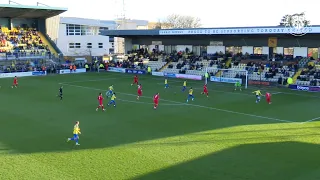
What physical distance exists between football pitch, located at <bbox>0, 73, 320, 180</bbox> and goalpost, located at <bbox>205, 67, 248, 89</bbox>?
39.4 ft

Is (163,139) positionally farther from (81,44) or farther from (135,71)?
(81,44)

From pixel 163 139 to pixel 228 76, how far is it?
3084 centimetres

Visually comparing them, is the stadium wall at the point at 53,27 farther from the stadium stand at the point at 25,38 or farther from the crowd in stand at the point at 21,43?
the crowd in stand at the point at 21,43

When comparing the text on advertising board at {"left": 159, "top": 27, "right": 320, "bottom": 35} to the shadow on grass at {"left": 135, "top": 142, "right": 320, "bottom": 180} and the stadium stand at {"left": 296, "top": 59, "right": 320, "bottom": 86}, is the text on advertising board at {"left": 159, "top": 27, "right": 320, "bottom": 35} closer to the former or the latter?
the stadium stand at {"left": 296, "top": 59, "right": 320, "bottom": 86}

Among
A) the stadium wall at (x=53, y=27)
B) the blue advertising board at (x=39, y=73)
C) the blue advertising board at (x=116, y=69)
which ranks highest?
the stadium wall at (x=53, y=27)

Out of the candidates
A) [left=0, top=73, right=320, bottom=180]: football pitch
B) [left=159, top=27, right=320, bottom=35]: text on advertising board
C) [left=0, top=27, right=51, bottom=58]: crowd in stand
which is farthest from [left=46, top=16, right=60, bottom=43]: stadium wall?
[left=0, top=73, right=320, bottom=180]: football pitch

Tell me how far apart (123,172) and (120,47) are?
100180mm

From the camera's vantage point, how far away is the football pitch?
1367 centimetres

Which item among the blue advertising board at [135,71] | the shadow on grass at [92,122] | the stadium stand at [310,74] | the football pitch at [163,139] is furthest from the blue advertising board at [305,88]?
the blue advertising board at [135,71]

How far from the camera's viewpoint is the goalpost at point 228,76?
43.8 meters

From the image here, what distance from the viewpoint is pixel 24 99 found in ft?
102

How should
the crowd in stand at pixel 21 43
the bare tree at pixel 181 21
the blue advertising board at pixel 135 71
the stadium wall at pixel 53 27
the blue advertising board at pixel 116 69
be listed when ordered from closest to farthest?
the blue advertising board at pixel 135 71 → the blue advertising board at pixel 116 69 → the crowd in stand at pixel 21 43 → the stadium wall at pixel 53 27 → the bare tree at pixel 181 21

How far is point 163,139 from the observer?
714 inches

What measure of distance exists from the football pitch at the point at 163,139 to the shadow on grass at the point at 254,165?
0.04 metres
